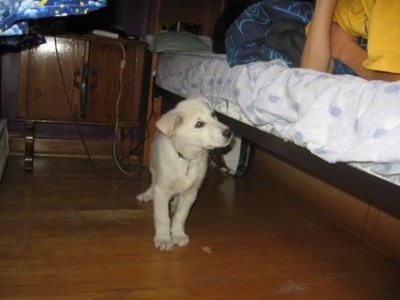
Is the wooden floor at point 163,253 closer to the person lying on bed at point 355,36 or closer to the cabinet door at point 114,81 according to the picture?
the cabinet door at point 114,81

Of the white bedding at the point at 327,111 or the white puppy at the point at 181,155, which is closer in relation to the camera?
the white bedding at the point at 327,111

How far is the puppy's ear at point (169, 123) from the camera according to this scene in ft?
4.50

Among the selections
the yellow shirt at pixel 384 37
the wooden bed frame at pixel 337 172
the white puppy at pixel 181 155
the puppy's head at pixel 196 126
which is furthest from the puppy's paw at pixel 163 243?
the yellow shirt at pixel 384 37

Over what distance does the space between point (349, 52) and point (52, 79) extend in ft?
5.73

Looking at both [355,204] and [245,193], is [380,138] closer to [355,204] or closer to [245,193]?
[355,204]

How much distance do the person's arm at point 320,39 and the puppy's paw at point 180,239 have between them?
85cm

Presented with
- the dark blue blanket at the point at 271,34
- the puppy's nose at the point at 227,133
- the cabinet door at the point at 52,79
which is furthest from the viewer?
the cabinet door at the point at 52,79

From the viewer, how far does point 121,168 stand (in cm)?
240

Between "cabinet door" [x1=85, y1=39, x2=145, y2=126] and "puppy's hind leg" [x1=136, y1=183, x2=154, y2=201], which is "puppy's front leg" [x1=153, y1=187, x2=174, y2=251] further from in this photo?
"cabinet door" [x1=85, y1=39, x2=145, y2=126]

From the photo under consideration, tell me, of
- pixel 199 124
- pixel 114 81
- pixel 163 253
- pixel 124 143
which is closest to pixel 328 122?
pixel 199 124

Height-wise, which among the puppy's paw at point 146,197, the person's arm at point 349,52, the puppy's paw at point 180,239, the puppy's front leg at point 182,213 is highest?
the person's arm at point 349,52

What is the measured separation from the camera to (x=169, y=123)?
53.9 inches

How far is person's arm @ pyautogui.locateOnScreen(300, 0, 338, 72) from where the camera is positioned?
1041 mm

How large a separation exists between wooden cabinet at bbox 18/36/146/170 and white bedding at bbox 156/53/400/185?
1178 mm
